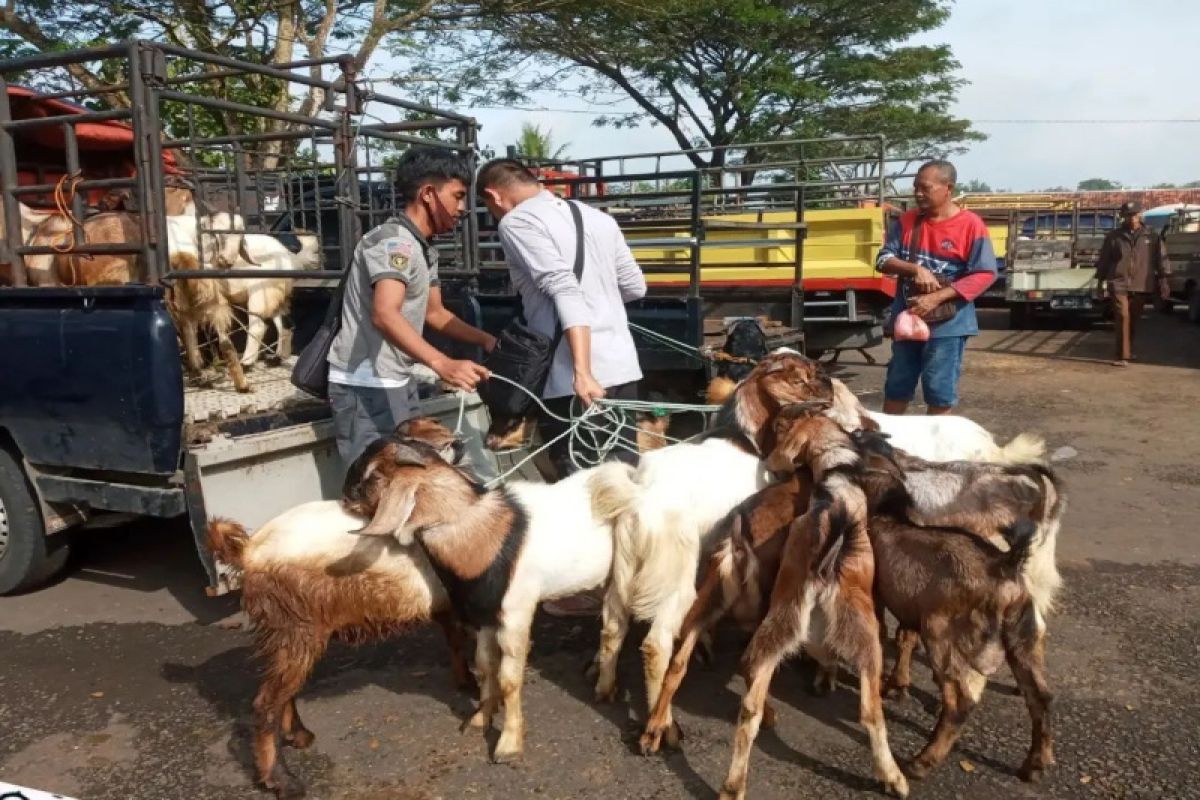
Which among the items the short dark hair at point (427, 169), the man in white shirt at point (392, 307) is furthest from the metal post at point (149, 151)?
the short dark hair at point (427, 169)

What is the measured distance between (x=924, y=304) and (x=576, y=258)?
6.71ft

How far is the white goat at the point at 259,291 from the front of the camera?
19.3ft

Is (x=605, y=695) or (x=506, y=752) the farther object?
(x=605, y=695)

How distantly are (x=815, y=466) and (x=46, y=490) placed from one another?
3.51 meters

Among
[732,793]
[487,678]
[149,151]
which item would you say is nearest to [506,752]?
[487,678]

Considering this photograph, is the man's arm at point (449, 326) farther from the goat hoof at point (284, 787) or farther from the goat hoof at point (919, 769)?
the goat hoof at point (919, 769)

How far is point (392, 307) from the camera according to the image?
3535 millimetres

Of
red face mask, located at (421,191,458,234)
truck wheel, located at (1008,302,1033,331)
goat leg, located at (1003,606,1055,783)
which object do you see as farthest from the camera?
truck wheel, located at (1008,302,1033,331)

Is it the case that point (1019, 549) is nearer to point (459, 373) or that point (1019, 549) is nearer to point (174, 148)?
point (459, 373)

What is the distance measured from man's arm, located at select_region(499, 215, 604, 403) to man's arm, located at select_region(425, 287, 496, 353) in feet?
1.96

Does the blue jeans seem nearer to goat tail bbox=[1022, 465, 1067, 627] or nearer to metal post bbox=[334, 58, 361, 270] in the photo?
goat tail bbox=[1022, 465, 1067, 627]

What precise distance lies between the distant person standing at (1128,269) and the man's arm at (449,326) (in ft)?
36.1

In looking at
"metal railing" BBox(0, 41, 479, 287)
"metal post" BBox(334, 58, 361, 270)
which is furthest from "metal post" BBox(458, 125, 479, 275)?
"metal post" BBox(334, 58, 361, 270)

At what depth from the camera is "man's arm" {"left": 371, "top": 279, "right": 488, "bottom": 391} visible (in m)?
3.49
